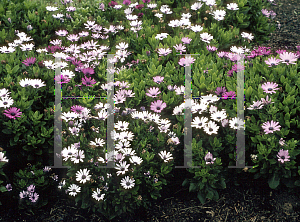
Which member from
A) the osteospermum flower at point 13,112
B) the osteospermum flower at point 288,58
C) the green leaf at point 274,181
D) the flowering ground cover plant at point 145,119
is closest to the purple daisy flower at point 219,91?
the flowering ground cover plant at point 145,119

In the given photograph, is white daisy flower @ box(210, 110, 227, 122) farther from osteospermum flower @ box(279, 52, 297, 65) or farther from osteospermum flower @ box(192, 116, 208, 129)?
osteospermum flower @ box(279, 52, 297, 65)

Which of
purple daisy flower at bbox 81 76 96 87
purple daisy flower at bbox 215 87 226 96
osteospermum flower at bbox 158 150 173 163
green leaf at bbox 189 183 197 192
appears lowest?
green leaf at bbox 189 183 197 192

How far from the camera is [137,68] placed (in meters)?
3.56

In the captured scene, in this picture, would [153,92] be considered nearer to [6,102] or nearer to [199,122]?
[199,122]

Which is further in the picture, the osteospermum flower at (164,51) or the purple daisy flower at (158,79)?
the osteospermum flower at (164,51)

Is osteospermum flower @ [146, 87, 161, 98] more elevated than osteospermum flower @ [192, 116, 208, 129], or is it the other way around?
osteospermum flower @ [146, 87, 161, 98]

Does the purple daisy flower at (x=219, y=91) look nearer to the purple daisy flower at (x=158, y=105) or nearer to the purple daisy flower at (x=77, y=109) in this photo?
the purple daisy flower at (x=158, y=105)

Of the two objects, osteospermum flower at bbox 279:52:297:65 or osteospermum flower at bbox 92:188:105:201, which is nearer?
osteospermum flower at bbox 92:188:105:201

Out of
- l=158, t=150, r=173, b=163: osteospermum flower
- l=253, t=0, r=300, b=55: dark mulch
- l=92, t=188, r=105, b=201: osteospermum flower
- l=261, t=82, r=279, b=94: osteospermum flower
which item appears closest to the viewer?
l=92, t=188, r=105, b=201: osteospermum flower

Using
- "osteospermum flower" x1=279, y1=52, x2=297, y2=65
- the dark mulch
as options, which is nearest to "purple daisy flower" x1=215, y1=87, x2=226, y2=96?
"osteospermum flower" x1=279, y1=52, x2=297, y2=65

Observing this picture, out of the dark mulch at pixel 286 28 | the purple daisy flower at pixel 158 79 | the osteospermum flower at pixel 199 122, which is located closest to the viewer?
the osteospermum flower at pixel 199 122

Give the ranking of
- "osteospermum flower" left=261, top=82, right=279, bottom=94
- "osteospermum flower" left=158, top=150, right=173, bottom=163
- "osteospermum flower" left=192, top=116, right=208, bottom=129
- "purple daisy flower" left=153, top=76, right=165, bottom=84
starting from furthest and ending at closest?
"purple daisy flower" left=153, top=76, right=165, bottom=84 → "osteospermum flower" left=261, top=82, right=279, bottom=94 → "osteospermum flower" left=192, top=116, right=208, bottom=129 → "osteospermum flower" left=158, top=150, right=173, bottom=163

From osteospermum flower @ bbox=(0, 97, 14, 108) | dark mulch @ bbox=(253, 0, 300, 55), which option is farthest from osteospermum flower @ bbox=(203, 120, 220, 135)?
dark mulch @ bbox=(253, 0, 300, 55)

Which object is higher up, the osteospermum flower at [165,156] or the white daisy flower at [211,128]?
the white daisy flower at [211,128]
